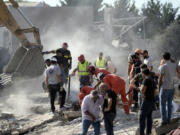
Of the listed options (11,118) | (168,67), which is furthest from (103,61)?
(168,67)

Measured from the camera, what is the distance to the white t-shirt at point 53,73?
1169 cm

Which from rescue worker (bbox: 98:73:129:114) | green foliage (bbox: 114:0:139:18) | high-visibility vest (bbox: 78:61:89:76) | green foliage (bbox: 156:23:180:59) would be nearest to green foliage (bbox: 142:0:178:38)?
green foliage (bbox: 156:23:180:59)

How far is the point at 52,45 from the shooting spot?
2717 cm

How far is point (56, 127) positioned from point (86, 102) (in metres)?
3.12

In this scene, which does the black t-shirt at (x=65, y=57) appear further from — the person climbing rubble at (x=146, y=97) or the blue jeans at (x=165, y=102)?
the person climbing rubble at (x=146, y=97)

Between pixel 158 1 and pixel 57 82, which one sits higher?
pixel 158 1

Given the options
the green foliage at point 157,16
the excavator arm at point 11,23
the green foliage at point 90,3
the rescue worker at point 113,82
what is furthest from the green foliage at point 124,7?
the rescue worker at point 113,82

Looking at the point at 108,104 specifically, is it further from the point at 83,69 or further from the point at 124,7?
the point at 124,7

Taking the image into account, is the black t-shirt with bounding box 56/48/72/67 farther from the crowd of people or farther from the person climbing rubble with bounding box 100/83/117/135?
the person climbing rubble with bounding box 100/83/117/135

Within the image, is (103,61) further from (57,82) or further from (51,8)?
(51,8)

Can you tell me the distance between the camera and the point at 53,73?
11.7 meters

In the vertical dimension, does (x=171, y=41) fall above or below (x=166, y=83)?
above

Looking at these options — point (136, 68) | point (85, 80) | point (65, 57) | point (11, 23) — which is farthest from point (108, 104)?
point (11, 23)

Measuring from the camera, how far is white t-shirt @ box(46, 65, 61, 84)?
11688mm
